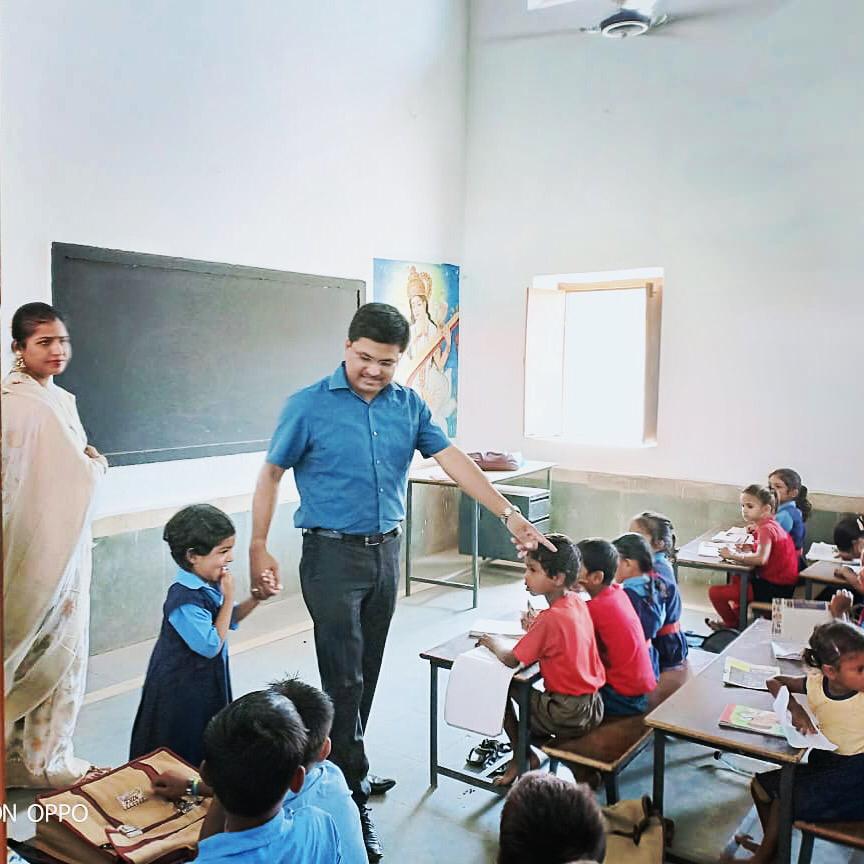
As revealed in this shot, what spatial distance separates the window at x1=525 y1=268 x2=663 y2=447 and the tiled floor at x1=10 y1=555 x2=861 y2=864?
1.82m

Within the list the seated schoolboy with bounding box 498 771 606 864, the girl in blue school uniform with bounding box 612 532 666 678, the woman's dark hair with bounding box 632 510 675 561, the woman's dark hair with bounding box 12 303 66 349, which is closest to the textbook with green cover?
the girl in blue school uniform with bounding box 612 532 666 678

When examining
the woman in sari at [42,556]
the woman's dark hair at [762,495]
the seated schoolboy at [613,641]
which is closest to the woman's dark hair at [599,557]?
the seated schoolboy at [613,641]

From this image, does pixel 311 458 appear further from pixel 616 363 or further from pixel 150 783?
pixel 616 363

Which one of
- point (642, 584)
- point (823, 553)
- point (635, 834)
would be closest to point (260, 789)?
point (635, 834)

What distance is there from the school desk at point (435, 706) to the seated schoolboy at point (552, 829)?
1410 millimetres

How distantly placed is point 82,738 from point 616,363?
477 centimetres

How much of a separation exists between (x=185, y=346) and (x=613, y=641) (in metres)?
2.96

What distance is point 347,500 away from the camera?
9.12 feet

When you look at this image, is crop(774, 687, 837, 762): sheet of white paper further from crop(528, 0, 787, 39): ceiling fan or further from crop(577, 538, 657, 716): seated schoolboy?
crop(528, 0, 787, 39): ceiling fan

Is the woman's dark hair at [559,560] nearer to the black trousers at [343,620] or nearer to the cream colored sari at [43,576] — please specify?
the black trousers at [343,620]

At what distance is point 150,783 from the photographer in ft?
6.86

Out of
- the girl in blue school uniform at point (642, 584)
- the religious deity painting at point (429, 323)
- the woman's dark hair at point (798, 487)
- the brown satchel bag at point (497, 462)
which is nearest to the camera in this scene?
the girl in blue school uniform at point (642, 584)

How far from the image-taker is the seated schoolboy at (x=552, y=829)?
4.85ft

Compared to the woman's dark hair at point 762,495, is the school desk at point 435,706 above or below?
below
